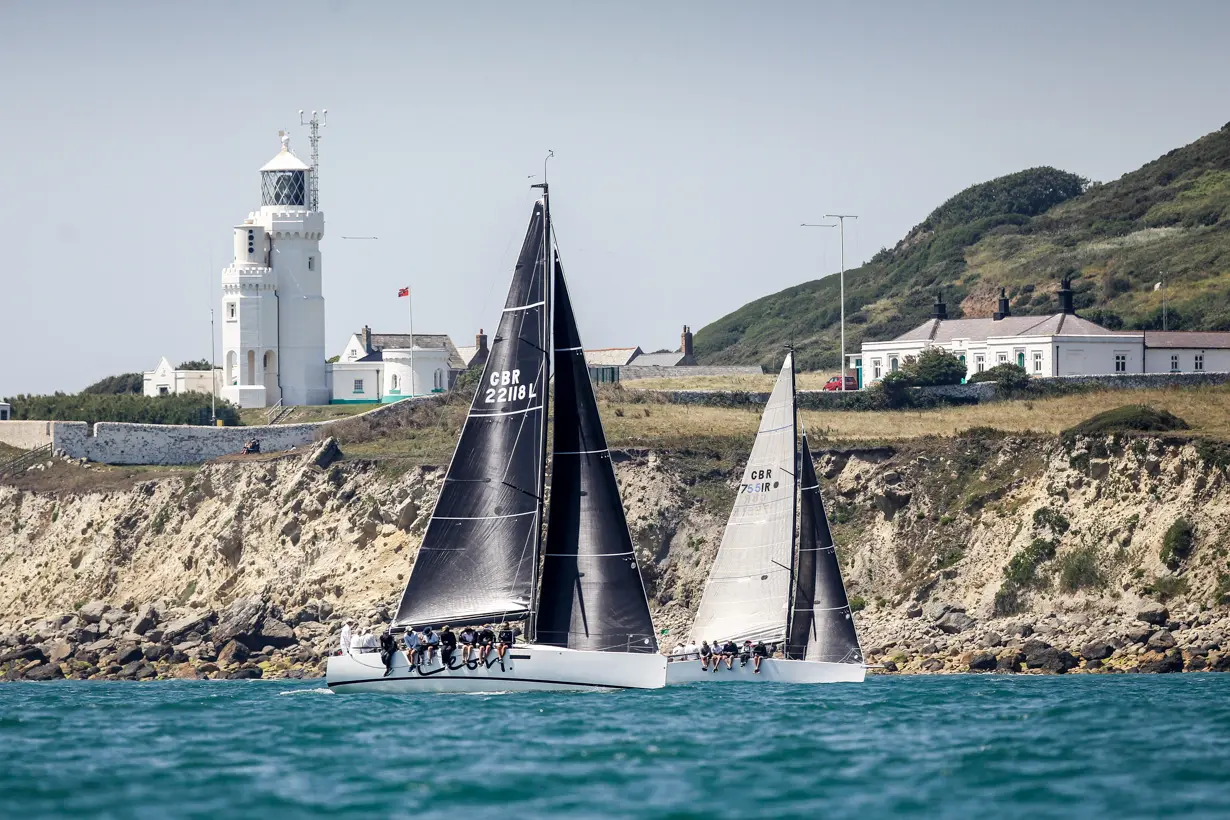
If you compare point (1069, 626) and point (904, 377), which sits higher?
point (904, 377)

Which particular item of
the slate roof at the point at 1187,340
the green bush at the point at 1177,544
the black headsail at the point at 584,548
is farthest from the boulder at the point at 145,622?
the slate roof at the point at 1187,340

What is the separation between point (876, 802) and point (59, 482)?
2183 inches

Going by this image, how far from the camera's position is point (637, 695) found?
38.8 metres

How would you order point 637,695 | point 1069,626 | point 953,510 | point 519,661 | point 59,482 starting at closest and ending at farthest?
point 519,661 → point 637,695 → point 1069,626 → point 953,510 → point 59,482

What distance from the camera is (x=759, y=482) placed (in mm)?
44781

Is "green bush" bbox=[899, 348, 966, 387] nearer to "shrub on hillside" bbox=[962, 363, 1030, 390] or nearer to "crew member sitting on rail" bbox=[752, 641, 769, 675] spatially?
"shrub on hillside" bbox=[962, 363, 1030, 390]

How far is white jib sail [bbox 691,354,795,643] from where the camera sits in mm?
44531

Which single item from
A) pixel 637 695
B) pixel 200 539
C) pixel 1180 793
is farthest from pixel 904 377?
pixel 1180 793

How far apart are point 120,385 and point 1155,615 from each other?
61282 millimetres

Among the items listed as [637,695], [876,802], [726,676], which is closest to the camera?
[876,802]

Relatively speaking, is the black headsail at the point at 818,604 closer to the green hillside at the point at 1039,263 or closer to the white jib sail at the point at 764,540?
the white jib sail at the point at 764,540

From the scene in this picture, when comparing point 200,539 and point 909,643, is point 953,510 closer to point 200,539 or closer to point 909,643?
point 909,643

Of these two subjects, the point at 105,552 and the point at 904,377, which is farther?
the point at 904,377

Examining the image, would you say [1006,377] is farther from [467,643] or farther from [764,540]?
[467,643]
